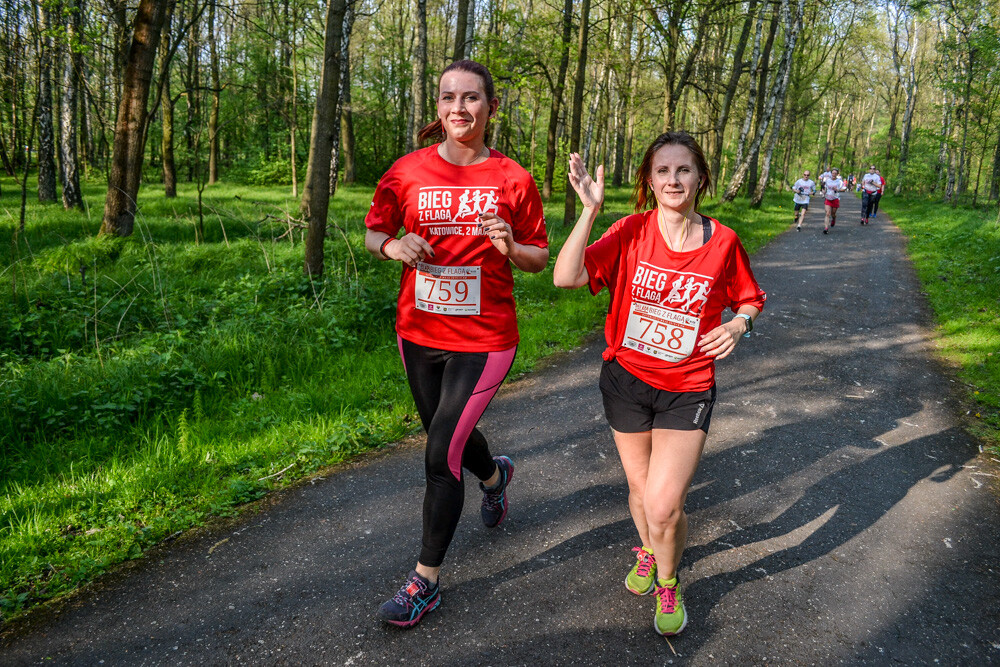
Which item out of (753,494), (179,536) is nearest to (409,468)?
(179,536)

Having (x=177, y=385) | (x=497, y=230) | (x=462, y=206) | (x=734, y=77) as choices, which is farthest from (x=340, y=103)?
(x=497, y=230)

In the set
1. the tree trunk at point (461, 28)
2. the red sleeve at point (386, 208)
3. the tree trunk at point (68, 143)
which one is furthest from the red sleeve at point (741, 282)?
the tree trunk at point (68, 143)

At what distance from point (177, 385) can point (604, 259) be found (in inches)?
152

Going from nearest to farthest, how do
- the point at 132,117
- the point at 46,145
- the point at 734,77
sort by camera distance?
1. the point at 132,117
2. the point at 46,145
3. the point at 734,77

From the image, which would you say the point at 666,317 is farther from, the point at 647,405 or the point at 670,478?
the point at 670,478

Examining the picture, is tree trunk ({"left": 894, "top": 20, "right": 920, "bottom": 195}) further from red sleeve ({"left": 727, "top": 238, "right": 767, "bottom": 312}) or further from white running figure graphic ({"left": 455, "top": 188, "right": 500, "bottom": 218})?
white running figure graphic ({"left": 455, "top": 188, "right": 500, "bottom": 218})

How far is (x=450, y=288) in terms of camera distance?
2691 mm

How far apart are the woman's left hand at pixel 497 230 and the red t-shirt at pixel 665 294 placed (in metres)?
0.38

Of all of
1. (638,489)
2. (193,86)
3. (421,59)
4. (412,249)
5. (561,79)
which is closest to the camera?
(412,249)

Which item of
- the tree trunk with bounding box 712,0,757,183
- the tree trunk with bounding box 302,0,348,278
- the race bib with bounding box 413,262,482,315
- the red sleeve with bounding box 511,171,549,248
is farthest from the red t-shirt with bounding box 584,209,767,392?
the tree trunk with bounding box 712,0,757,183

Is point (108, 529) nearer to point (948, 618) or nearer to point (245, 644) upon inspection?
point (245, 644)

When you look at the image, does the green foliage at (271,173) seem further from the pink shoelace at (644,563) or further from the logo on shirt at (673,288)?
the pink shoelace at (644,563)

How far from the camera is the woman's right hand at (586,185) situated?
2426mm

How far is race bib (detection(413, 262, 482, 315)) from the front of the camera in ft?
8.80
